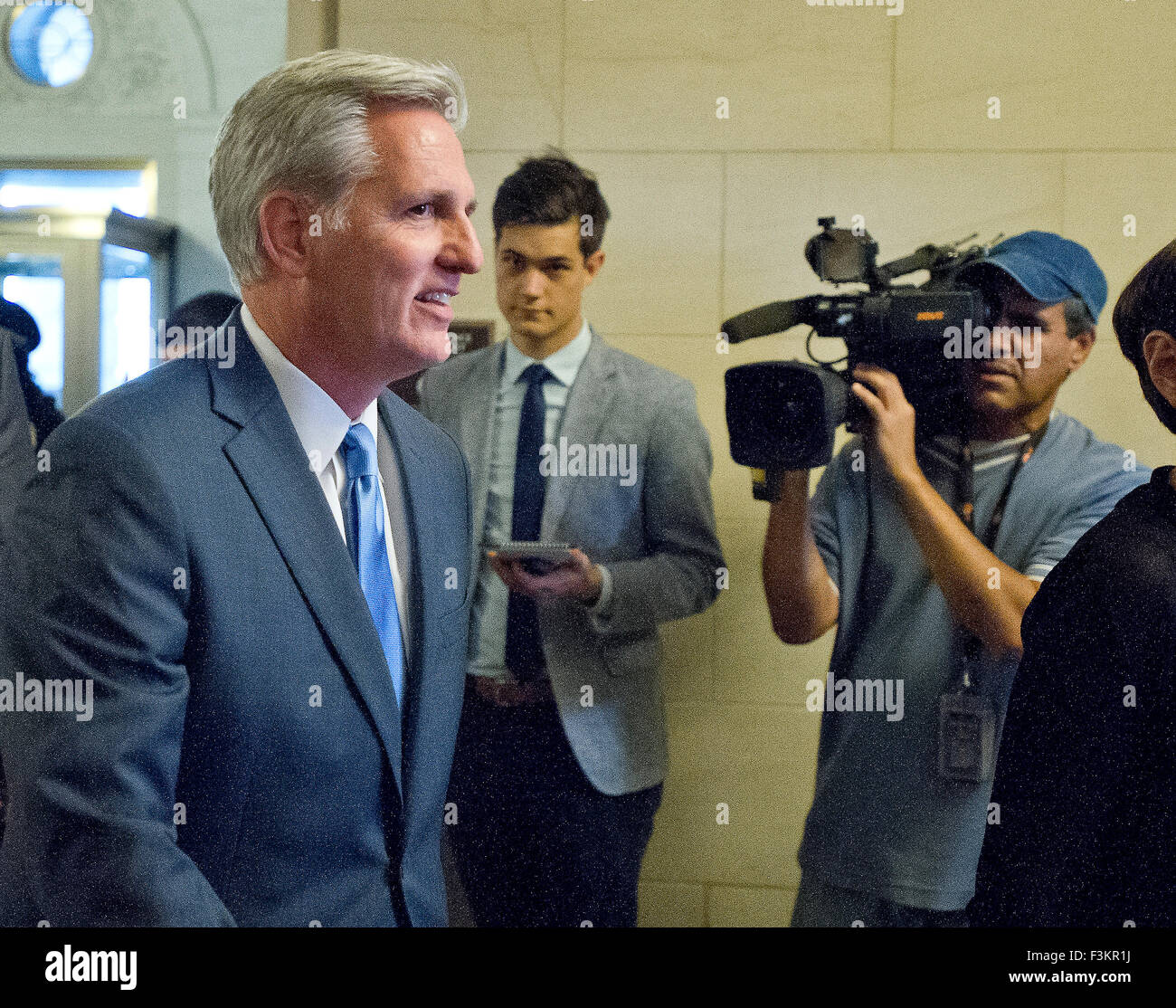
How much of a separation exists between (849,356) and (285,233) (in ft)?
2.56

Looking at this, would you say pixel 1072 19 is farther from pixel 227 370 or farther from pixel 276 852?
pixel 276 852

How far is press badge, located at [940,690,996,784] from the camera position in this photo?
1632mm

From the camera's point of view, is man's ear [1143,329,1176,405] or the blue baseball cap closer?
man's ear [1143,329,1176,405]

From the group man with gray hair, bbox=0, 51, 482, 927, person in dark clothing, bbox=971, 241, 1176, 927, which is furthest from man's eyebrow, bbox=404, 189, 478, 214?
person in dark clothing, bbox=971, 241, 1176, 927

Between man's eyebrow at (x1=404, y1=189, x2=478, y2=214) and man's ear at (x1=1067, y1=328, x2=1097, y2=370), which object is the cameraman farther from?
man's eyebrow at (x1=404, y1=189, x2=478, y2=214)

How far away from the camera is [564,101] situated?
1768 millimetres

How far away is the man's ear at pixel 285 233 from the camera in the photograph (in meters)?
1.34

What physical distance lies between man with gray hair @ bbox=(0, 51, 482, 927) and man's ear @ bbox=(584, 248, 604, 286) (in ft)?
1.10

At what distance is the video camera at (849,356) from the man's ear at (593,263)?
24 cm

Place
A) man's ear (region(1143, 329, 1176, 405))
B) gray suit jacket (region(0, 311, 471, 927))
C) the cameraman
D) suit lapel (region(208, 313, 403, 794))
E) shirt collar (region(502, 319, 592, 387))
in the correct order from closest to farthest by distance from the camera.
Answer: gray suit jacket (region(0, 311, 471, 927)) < suit lapel (region(208, 313, 403, 794)) < man's ear (region(1143, 329, 1176, 405)) < the cameraman < shirt collar (region(502, 319, 592, 387))

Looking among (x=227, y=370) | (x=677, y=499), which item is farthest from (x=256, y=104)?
(x=677, y=499)

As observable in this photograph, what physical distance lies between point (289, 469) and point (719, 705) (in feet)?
2.74

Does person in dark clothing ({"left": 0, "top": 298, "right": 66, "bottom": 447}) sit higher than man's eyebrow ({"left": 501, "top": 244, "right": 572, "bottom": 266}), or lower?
lower

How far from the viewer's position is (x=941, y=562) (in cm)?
161
